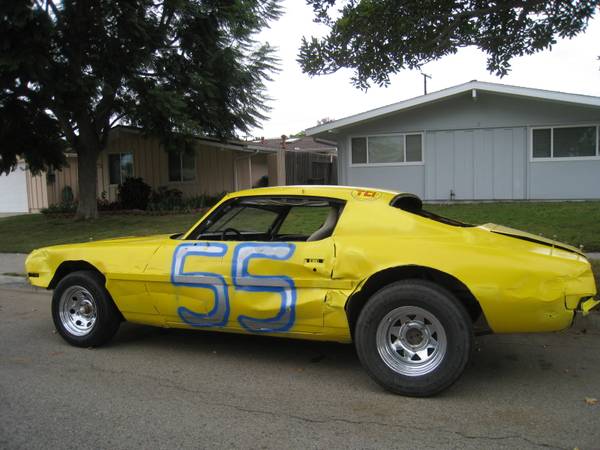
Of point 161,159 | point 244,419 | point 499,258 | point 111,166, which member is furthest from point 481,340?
point 111,166

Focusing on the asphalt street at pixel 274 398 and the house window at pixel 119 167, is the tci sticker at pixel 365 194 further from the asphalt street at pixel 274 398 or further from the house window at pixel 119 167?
the house window at pixel 119 167

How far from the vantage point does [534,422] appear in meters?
3.50

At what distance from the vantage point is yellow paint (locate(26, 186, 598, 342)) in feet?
12.4

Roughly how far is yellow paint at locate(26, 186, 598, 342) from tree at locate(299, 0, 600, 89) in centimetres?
356

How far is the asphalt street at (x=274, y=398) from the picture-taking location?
3.33 meters

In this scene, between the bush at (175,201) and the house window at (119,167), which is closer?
the bush at (175,201)

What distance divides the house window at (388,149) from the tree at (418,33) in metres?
9.40

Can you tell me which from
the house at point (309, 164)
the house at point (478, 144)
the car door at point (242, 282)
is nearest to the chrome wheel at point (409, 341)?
the car door at point (242, 282)

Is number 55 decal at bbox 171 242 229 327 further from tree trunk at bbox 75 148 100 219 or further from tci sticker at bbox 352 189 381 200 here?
tree trunk at bbox 75 148 100 219

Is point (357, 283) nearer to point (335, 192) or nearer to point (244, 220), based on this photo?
point (335, 192)

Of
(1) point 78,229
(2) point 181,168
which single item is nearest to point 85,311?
(1) point 78,229

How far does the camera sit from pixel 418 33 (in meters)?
7.66

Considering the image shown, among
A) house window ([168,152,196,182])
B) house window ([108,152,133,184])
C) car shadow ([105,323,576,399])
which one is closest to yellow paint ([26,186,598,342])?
car shadow ([105,323,576,399])

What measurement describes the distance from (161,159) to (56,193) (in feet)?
16.2
